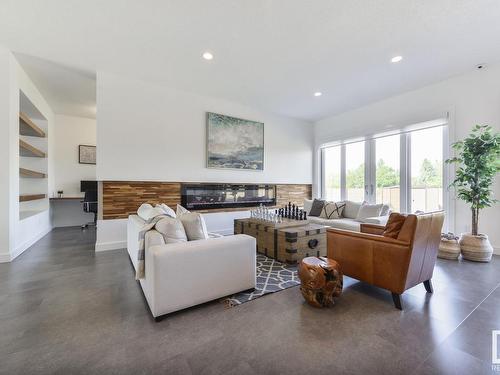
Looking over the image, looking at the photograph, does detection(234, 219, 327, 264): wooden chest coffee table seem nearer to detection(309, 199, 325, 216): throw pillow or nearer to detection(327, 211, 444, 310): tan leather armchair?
detection(327, 211, 444, 310): tan leather armchair

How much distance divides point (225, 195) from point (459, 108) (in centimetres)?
468

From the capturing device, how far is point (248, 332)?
1709 mm

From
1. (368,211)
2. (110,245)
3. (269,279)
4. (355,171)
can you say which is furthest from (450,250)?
(110,245)

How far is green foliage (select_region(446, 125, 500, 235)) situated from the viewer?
326cm

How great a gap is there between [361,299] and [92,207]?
569 cm

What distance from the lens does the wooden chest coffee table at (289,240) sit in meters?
3.09

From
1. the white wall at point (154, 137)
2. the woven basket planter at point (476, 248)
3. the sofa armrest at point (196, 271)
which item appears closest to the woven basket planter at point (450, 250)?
the woven basket planter at point (476, 248)

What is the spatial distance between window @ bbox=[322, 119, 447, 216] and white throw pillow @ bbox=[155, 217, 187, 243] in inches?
185

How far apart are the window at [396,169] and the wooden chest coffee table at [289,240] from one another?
261 cm

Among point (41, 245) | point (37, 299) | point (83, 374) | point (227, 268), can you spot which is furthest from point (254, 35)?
point (41, 245)

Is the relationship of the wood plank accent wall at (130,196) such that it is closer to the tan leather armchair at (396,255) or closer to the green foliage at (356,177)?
the tan leather armchair at (396,255)

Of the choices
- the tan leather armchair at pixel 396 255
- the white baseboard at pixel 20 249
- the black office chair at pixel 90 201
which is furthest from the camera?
the black office chair at pixel 90 201

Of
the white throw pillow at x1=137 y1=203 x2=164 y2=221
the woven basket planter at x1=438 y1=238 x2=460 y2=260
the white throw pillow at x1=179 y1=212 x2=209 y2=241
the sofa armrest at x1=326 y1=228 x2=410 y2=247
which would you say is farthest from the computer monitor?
the woven basket planter at x1=438 y1=238 x2=460 y2=260

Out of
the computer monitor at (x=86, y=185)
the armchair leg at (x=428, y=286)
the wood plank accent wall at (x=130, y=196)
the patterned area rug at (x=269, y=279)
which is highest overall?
the computer monitor at (x=86, y=185)
